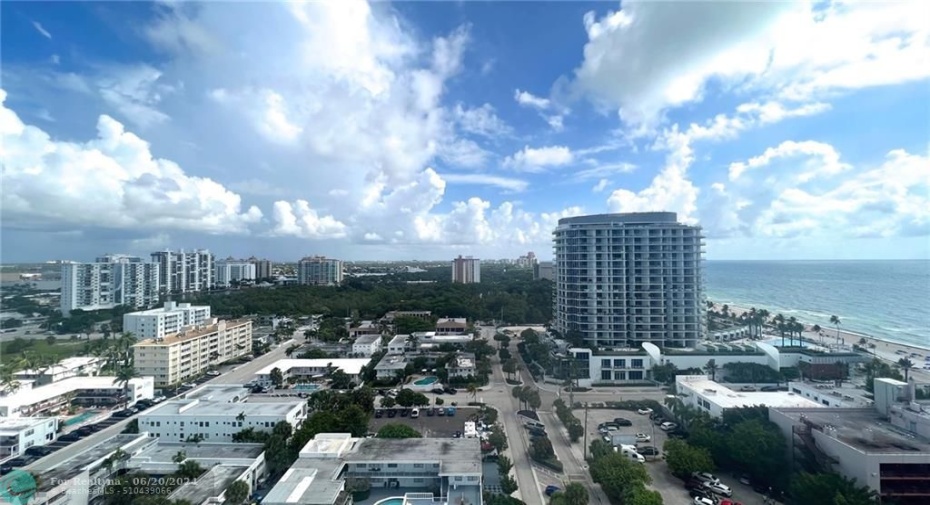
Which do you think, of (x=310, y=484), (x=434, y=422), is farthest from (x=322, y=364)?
(x=310, y=484)

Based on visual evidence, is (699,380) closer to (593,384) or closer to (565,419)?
(593,384)

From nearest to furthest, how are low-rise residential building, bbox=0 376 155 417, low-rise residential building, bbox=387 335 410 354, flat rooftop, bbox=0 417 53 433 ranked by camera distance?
flat rooftop, bbox=0 417 53 433 < low-rise residential building, bbox=0 376 155 417 < low-rise residential building, bbox=387 335 410 354

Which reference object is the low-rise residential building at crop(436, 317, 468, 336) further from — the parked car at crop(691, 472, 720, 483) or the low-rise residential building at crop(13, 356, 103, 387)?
the parked car at crop(691, 472, 720, 483)

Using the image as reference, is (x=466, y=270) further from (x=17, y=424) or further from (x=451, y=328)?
(x=17, y=424)

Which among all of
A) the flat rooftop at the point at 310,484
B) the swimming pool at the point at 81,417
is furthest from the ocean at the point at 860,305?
the swimming pool at the point at 81,417

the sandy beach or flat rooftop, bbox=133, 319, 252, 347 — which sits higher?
flat rooftop, bbox=133, 319, 252, 347

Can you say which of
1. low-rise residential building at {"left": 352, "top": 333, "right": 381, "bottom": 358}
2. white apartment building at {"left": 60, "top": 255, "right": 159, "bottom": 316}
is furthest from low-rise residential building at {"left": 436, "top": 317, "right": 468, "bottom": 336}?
white apartment building at {"left": 60, "top": 255, "right": 159, "bottom": 316}
